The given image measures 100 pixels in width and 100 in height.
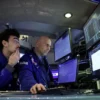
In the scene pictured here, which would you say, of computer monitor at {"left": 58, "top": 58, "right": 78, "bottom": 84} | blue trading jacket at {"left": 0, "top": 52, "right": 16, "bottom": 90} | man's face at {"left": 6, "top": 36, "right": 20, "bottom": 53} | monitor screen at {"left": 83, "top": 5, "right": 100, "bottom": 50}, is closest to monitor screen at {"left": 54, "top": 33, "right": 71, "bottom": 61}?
computer monitor at {"left": 58, "top": 58, "right": 78, "bottom": 84}

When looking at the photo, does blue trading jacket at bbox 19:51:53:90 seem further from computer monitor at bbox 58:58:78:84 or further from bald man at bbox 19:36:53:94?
computer monitor at bbox 58:58:78:84

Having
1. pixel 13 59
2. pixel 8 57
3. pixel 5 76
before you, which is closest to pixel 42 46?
pixel 8 57

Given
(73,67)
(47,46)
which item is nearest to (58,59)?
(47,46)

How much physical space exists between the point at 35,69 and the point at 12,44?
0.38 meters

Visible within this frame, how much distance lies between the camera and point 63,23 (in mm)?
2641

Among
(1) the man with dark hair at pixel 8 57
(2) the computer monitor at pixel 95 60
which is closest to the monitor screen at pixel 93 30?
(2) the computer monitor at pixel 95 60

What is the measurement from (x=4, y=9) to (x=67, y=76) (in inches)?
44.4

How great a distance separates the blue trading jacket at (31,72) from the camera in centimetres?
177

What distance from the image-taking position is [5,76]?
5.08 ft

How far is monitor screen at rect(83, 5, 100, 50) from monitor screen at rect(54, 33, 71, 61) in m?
0.21

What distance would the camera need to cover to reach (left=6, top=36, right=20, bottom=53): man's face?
178 cm

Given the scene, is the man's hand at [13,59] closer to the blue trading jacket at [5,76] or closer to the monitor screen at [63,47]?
the blue trading jacket at [5,76]

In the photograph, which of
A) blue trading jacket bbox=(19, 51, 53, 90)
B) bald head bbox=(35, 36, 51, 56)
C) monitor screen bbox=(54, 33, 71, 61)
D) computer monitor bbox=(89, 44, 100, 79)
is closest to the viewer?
computer monitor bbox=(89, 44, 100, 79)

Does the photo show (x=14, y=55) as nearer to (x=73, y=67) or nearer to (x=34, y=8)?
(x=73, y=67)
